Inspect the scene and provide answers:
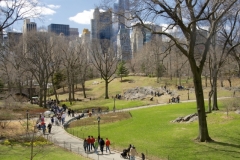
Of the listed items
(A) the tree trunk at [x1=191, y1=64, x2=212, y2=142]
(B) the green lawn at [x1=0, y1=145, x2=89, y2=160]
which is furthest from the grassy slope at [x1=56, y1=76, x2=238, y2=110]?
(A) the tree trunk at [x1=191, y1=64, x2=212, y2=142]

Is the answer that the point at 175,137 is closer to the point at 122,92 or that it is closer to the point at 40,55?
the point at 40,55

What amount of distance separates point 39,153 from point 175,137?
11.1 m

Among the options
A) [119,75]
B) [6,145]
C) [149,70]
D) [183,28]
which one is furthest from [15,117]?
[149,70]

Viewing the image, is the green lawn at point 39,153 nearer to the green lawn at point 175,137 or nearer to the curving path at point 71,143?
the curving path at point 71,143

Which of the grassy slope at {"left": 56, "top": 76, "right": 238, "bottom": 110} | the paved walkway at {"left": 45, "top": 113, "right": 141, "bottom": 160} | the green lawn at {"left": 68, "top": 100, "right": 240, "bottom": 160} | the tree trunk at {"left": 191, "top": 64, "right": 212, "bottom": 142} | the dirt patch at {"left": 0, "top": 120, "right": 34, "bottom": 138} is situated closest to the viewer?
the green lawn at {"left": 68, "top": 100, "right": 240, "bottom": 160}

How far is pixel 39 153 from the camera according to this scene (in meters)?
20.9

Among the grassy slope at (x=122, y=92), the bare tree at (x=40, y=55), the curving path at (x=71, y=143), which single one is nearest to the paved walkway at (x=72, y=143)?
the curving path at (x=71, y=143)

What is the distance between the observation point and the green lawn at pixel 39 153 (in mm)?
19688

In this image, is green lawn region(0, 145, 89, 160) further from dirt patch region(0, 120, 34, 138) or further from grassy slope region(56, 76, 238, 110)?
grassy slope region(56, 76, 238, 110)

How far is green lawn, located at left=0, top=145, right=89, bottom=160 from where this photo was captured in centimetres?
1969

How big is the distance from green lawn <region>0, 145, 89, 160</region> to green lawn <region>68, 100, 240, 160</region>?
4.17m

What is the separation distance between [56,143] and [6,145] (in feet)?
13.8

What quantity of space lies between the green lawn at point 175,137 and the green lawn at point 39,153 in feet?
13.7

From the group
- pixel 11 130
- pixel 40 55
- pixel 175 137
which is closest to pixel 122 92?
pixel 40 55
